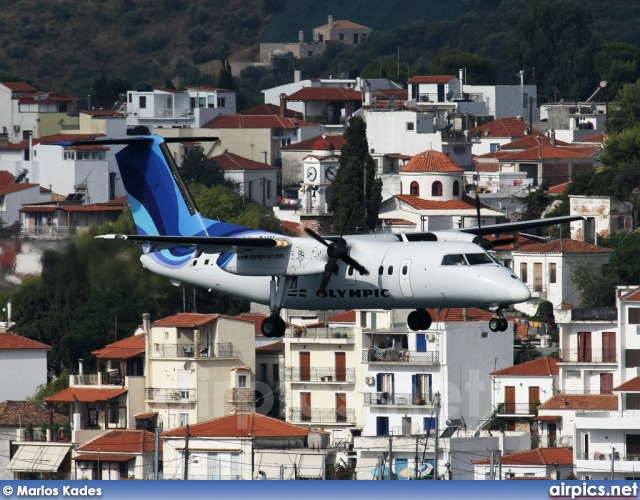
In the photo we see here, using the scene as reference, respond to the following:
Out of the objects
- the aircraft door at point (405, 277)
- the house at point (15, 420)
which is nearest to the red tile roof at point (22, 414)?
the house at point (15, 420)

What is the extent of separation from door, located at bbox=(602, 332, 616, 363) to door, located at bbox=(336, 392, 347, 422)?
1058 cm

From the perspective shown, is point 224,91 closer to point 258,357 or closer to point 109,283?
point 258,357

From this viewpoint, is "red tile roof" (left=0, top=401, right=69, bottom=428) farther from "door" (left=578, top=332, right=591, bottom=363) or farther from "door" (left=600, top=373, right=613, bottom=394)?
"door" (left=600, top=373, right=613, bottom=394)

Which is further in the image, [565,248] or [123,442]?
[565,248]

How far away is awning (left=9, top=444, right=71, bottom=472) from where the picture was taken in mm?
74438

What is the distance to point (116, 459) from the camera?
241ft

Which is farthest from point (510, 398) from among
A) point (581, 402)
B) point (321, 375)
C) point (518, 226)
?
point (518, 226)

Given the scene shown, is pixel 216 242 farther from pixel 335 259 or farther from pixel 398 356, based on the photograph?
pixel 398 356

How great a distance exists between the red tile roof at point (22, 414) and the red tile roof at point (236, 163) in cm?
6053

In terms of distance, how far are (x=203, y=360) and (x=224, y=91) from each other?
92.4 m

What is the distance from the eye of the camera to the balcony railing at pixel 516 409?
261ft

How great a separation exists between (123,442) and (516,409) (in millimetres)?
15888

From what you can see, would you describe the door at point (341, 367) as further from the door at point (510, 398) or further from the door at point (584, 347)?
the door at point (584, 347)

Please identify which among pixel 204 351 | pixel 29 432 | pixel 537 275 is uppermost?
pixel 537 275
